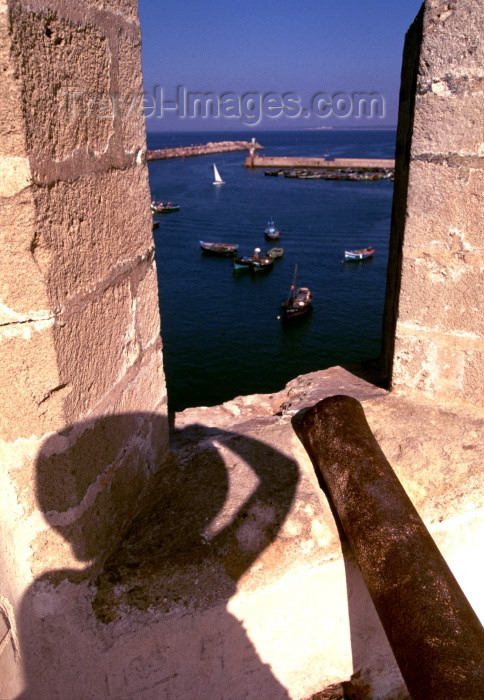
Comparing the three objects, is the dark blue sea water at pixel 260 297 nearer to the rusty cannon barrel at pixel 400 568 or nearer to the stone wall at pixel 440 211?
the stone wall at pixel 440 211

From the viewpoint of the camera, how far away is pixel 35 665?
4.58 ft

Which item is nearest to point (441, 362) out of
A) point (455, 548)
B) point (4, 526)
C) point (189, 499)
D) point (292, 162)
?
point (455, 548)

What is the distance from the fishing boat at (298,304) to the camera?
21156mm

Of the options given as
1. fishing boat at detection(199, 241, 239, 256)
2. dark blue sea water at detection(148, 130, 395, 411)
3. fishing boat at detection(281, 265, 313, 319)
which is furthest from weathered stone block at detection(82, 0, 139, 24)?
fishing boat at detection(199, 241, 239, 256)

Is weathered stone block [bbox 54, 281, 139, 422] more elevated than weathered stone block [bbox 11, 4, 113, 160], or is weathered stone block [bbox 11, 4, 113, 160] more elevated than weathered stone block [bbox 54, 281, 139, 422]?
weathered stone block [bbox 11, 4, 113, 160]

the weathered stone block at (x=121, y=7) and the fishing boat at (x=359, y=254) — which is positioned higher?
the weathered stone block at (x=121, y=7)

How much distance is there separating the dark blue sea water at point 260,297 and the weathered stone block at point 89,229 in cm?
1474

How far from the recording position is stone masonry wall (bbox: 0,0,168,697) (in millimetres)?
1014

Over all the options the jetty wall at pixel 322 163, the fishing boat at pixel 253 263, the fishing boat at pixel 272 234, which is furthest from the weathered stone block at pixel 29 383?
the jetty wall at pixel 322 163

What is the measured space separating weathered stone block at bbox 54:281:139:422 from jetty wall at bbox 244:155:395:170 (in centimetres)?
7151

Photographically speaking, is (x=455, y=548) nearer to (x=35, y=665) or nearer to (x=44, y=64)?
(x=35, y=665)

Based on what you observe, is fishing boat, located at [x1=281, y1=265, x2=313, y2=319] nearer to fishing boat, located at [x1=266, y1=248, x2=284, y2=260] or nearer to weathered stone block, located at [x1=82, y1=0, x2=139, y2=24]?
fishing boat, located at [x1=266, y1=248, x2=284, y2=260]

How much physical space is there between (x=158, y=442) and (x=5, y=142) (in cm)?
113

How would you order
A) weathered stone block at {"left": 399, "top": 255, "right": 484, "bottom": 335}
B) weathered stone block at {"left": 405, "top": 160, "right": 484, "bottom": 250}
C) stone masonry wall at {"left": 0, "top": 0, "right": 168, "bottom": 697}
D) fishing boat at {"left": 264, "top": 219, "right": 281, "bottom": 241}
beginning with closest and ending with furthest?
stone masonry wall at {"left": 0, "top": 0, "right": 168, "bottom": 697} < weathered stone block at {"left": 405, "top": 160, "right": 484, "bottom": 250} < weathered stone block at {"left": 399, "top": 255, "right": 484, "bottom": 335} < fishing boat at {"left": 264, "top": 219, "right": 281, "bottom": 241}
